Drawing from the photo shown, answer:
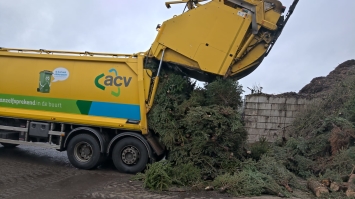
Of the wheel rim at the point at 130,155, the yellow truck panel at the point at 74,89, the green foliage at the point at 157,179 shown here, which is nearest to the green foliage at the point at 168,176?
the green foliage at the point at 157,179

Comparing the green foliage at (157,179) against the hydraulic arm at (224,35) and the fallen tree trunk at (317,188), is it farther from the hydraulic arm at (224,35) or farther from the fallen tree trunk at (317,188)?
the fallen tree trunk at (317,188)

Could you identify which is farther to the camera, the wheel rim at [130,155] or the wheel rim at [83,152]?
the wheel rim at [83,152]

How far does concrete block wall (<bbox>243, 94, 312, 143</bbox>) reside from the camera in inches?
450

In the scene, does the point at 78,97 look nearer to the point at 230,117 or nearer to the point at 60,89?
the point at 60,89

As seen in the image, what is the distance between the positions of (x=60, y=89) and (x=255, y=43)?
431 centimetres

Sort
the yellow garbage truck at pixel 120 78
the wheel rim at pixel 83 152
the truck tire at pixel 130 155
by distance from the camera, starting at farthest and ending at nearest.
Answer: the wheel rim at pixel 83 152, the truck tire at pixel 130 155, the yellow garbage truck at pixel 120 78

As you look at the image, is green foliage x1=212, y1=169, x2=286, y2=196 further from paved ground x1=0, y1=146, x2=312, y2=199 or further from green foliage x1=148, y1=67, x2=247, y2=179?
green foliage x1=148, y1=67, x2=247, y2=179

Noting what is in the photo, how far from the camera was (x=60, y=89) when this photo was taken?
8.69m

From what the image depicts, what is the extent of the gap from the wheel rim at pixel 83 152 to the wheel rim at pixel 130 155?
2.71ft

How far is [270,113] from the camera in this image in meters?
11.6

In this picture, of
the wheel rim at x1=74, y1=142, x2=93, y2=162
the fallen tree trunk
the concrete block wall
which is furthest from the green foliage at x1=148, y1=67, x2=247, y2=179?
the concrete block wall

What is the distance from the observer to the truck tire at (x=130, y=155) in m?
8.11

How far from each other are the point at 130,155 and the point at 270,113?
16.5 feet

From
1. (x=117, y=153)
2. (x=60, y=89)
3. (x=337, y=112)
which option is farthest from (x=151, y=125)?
(x=337, y=112)
